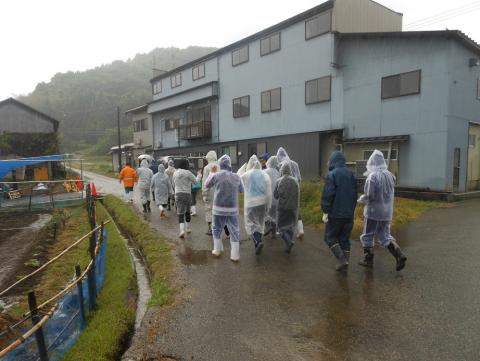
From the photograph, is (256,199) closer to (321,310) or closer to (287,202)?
(287,202)

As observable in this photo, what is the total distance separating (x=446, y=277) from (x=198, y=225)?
6366mm

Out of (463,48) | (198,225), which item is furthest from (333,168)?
(463,48)

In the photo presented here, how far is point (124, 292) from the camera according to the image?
18.0 feet

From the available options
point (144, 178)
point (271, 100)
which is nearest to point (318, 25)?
point (271, 100)

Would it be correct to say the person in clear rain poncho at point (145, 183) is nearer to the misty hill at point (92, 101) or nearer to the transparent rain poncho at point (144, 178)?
the transparent rain poncho at point (144, 178)

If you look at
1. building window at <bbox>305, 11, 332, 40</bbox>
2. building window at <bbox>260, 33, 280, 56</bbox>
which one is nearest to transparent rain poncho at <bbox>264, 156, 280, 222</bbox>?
building window at <bbox>305, 11, 332, 40</bbox>

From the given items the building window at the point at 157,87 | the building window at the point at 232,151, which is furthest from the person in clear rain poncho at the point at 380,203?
the building window at the point at 157,87

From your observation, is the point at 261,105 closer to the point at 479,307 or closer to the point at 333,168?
the point at 333,168

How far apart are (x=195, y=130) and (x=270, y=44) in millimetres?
8513

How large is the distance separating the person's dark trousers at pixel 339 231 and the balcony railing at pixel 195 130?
61.6 feet

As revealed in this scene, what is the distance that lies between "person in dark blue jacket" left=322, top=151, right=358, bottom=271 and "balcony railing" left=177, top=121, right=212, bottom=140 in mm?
18615

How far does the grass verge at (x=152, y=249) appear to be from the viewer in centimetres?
502

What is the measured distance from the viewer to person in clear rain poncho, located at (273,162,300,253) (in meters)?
6.42

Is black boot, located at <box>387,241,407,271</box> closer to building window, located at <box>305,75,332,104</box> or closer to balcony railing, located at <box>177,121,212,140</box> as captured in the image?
building window, located at <box>305,75,332,104</box>
